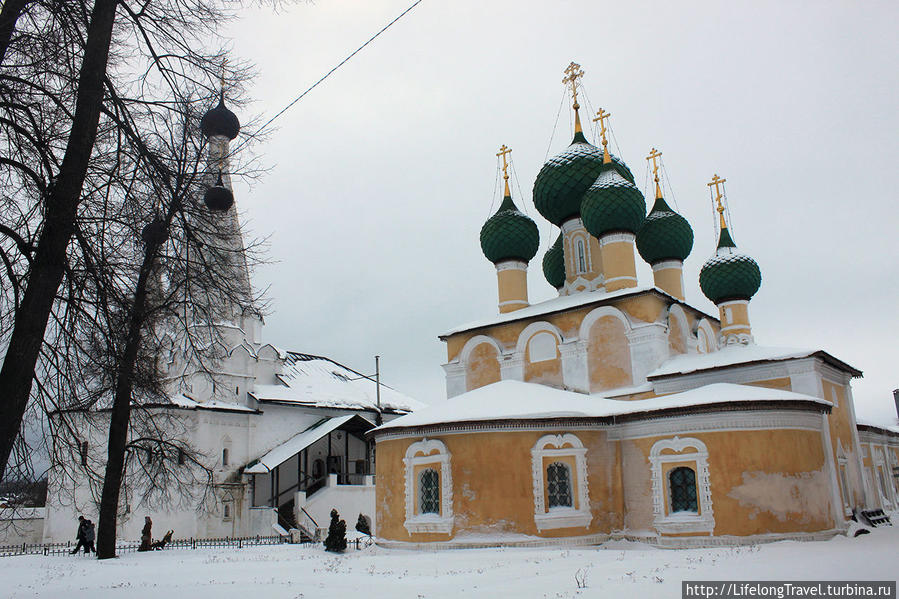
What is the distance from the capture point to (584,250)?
18219 millimetres

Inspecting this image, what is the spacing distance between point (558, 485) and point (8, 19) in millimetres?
11044

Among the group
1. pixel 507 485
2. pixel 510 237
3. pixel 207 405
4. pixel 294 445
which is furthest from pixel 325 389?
pixel 507 485

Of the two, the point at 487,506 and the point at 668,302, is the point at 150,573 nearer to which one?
the point at 487,506

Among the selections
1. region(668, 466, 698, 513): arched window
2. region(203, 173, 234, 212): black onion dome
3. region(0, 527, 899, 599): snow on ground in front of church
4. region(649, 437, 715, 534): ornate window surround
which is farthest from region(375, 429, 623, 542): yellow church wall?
region(203, 173, 234, 212): black onion dome

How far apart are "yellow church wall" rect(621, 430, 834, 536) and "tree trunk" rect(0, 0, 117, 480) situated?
33.8ft

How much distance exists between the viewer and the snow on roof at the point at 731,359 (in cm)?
1377

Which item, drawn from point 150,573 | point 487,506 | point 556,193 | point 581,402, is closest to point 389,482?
point 487,506

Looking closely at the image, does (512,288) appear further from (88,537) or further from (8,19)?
(8,19)

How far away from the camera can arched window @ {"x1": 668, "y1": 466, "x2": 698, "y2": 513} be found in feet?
41.2

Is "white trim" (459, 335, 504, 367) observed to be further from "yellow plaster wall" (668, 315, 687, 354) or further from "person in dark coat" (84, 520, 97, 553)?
"person in dark coat" (84, 520, 97, 553)

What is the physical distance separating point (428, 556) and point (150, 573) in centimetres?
430

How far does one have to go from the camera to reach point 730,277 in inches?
677

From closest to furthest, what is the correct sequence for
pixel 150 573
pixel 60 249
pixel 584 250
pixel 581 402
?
pixel 60 249, pixel 150 573, pixel 581 402, pixel 584 250

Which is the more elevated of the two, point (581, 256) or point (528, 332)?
point (581, 256)
